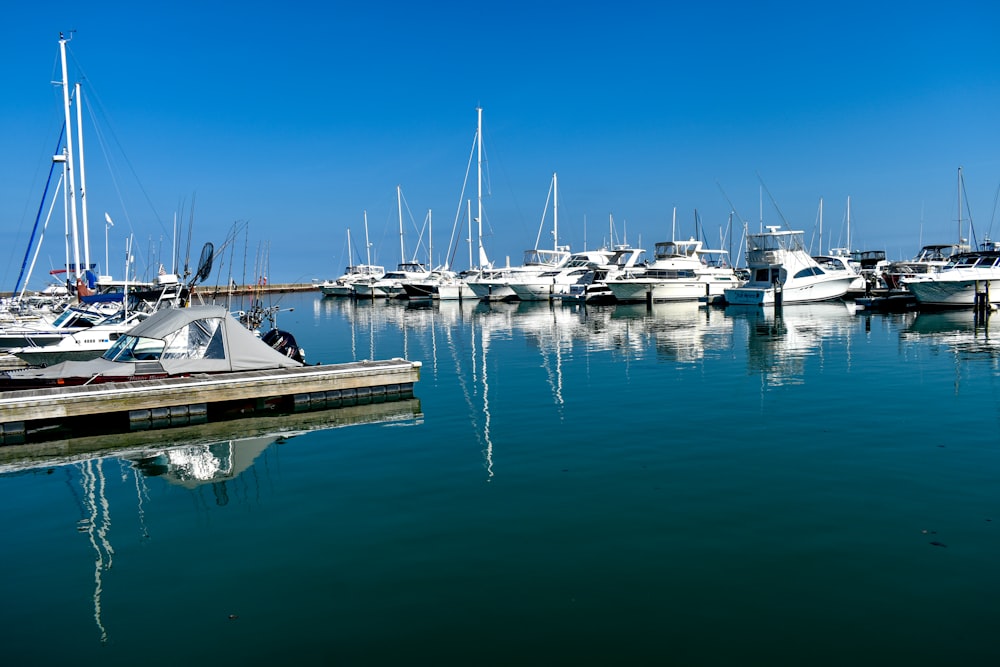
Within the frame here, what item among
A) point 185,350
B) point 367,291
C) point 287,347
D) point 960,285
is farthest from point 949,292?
point 367,291

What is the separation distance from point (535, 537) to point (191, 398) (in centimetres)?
1028

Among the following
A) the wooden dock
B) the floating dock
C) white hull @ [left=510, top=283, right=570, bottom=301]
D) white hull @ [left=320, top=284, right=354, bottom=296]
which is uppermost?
white hull @ [left=320, top=284, right=354, bottom=296]

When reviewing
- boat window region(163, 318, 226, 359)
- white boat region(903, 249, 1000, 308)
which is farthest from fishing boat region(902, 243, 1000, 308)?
boat window region(163, 318, 226, 359)

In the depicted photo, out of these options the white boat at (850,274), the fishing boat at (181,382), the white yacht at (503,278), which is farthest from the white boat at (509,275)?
the fishing boat at (181,382)

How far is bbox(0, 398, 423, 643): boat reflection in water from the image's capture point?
1133 cm

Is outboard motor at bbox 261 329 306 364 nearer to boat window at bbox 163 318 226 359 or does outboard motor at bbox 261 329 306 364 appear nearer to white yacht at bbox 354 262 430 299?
boat window at bbox 163 318 226 359

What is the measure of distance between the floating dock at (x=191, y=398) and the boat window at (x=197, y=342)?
0.84 metres

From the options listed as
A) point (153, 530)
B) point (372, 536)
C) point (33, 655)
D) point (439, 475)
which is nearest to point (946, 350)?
point (439, 475)

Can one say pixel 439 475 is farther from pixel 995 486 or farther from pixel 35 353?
pixel 35 353

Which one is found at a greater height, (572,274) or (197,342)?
(572,274)

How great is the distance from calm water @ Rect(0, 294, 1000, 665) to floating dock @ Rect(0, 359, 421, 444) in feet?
3.04

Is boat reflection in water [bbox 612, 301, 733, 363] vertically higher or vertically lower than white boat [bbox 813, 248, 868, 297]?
lower

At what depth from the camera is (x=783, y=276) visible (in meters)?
56.6

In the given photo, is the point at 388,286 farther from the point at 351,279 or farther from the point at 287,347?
the point at 287,347
